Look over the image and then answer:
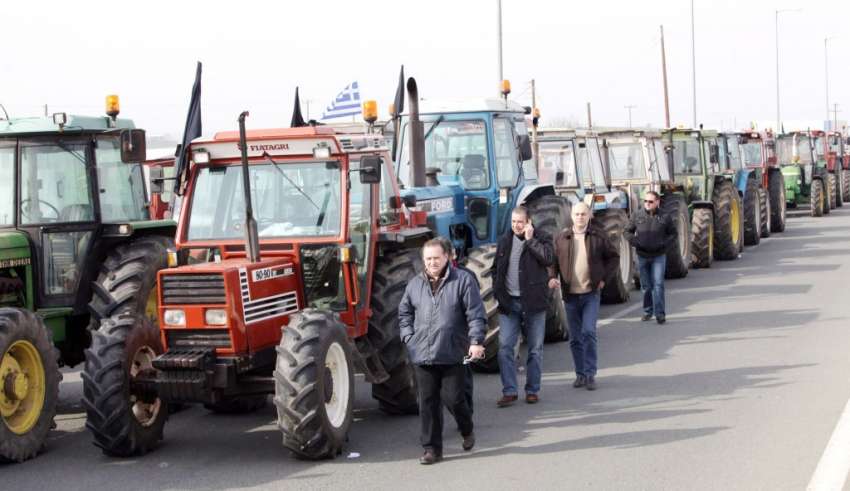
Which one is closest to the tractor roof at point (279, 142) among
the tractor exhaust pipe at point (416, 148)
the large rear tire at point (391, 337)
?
the large rear tire at point (391, 337)

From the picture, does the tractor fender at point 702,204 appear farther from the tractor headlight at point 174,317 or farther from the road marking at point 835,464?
the tractor headlight at point 174,317

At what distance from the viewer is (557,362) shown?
12.8 metres

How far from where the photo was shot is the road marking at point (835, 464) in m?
7.39

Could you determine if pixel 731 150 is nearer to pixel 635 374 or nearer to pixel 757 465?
pixel 635 374

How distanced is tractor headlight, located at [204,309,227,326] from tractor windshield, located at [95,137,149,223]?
10.1ft

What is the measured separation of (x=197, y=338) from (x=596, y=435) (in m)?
3.02

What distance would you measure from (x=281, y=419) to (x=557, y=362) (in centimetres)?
505

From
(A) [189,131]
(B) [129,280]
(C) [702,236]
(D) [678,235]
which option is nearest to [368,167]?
(A) [189,131]

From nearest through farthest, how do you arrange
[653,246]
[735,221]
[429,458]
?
[429,458], [653,246], [735,221]

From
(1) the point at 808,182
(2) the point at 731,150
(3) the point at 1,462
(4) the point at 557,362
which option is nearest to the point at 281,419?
(3) the point at 1,462

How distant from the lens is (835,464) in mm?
7867

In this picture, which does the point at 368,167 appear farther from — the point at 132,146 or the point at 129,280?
the point at 129,280

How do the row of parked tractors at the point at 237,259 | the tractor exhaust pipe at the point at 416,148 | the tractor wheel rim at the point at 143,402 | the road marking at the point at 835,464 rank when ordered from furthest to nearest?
the tractor exhaust pipe at the point at 416,148 → the tractor wheel rim at the point at 143,402 → the row of parked tractors at the point at 237,259 → the road marking at the point at 835,464

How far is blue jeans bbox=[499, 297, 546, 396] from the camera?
10367mm
